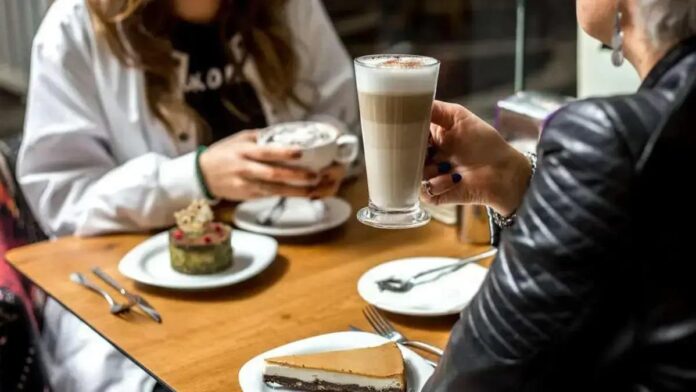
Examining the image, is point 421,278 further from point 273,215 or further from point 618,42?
point 618,42

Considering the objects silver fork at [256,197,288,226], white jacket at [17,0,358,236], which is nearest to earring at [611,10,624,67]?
silver fork at [256,197,288,226]

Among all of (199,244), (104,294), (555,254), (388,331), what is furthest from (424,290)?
(555,254)

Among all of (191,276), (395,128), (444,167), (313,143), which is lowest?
(191,276)

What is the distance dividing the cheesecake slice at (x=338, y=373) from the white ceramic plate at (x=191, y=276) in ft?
1.10

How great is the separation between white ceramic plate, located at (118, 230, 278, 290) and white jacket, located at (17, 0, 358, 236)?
0.34ft

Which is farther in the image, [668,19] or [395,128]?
[395,128]

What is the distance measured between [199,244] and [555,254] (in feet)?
2.71

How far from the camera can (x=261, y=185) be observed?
1656mm

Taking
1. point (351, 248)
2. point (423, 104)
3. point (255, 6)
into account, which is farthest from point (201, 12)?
point (423, 104)

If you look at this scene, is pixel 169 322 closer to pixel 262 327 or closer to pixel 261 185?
pixel 262 327

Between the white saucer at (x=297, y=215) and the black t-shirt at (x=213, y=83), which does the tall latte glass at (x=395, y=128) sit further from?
the black t-shirt at (x=213, y=83)

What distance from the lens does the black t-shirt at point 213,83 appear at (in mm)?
1896

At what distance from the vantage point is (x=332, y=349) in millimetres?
1180

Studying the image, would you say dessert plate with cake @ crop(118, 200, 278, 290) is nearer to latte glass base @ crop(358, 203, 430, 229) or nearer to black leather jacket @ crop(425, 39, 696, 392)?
latte glass base @ crop(358, 203, 430, 229)
